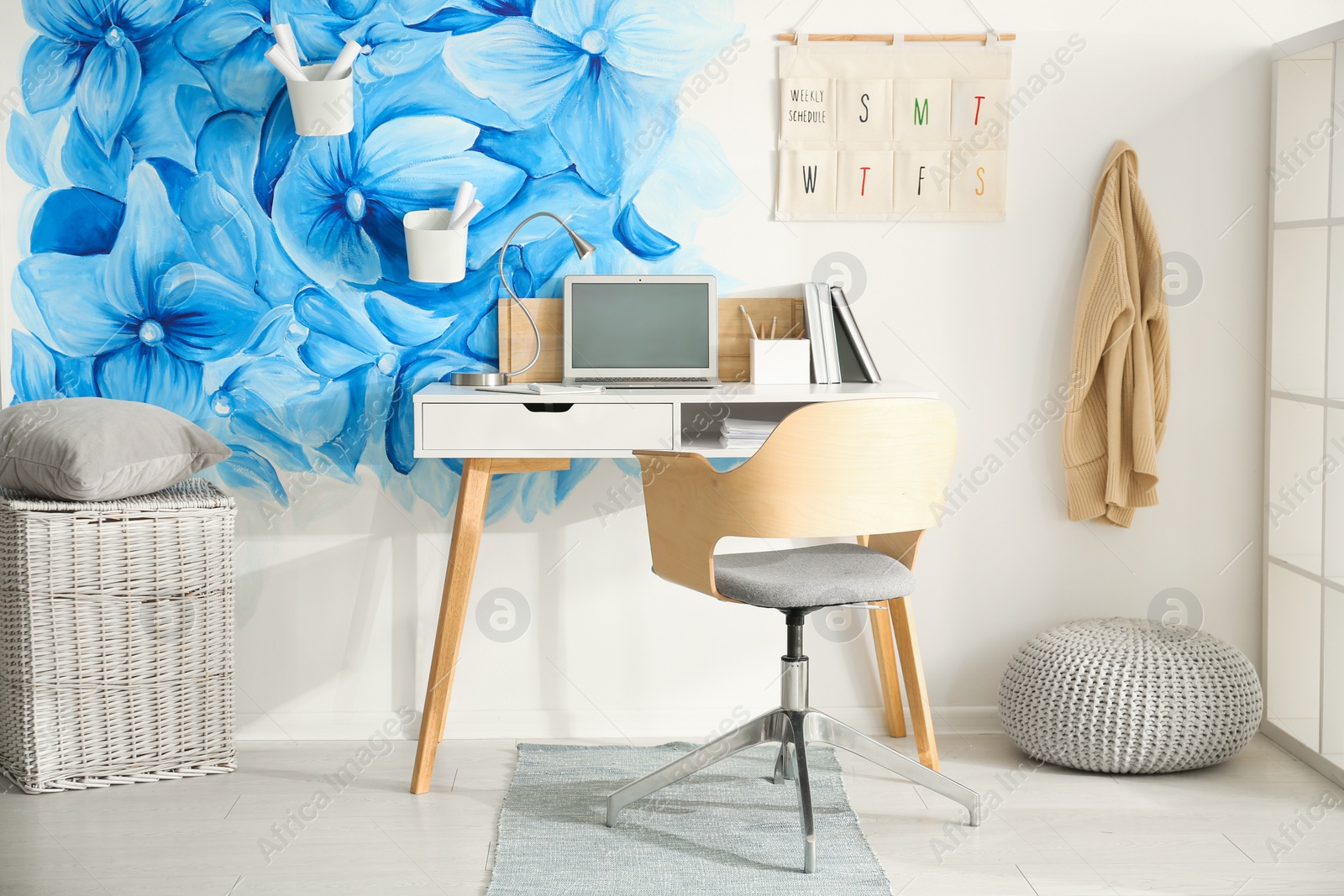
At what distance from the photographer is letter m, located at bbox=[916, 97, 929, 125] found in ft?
8.86

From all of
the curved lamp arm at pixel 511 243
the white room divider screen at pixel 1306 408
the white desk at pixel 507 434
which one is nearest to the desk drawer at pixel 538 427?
the white desk at pixel 507 434

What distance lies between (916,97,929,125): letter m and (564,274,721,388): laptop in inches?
24.6

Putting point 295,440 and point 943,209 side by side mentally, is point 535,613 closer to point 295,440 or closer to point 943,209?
point 295,440

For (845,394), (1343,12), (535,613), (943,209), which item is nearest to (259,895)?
(535,613)

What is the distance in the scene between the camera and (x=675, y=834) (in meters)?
2.16

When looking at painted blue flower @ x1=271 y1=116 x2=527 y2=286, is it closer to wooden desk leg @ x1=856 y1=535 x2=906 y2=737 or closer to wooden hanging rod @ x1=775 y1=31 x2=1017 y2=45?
wooden hanging rod @ x1=775 y1=31 x2=1017 y2=45

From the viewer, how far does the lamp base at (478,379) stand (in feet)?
8.30

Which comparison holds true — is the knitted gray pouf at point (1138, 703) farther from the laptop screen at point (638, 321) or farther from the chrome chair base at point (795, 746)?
the laptop screen at point (638, 321)

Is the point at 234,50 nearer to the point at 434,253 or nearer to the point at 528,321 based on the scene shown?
the point at 434,253

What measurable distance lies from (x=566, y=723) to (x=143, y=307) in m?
1.40

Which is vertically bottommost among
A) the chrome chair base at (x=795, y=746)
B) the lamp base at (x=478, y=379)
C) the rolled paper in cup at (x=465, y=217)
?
the chrome chair base at (x=795, y=746)

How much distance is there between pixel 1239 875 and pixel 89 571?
2296 mm

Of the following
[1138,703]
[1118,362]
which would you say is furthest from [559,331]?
[1138,703]

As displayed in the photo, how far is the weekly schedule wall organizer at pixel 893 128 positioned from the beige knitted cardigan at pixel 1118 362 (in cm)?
26
